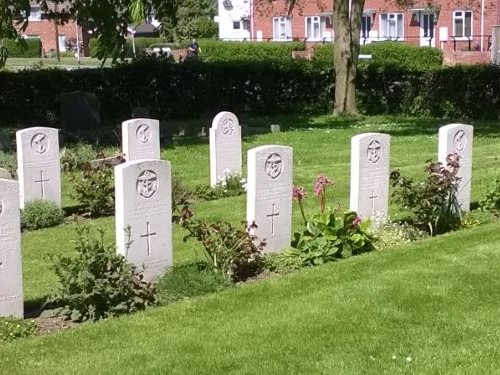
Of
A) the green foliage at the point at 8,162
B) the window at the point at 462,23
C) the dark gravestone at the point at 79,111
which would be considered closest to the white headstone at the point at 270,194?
the green foliage at the point at 8,162

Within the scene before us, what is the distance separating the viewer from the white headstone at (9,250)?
24.1 feet

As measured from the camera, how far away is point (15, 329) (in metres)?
7.20

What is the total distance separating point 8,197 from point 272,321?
2401 millimetres

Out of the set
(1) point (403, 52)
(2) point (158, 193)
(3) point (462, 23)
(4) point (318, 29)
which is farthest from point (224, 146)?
(4) point (318, 29)

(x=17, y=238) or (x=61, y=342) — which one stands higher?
(x=17, y=238)

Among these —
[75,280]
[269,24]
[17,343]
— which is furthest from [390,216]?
[269,24]

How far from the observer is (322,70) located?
28438mm

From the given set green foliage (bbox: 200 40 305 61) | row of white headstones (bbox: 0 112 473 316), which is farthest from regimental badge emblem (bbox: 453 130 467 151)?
green foliage (bbox: 200 40 305 61)

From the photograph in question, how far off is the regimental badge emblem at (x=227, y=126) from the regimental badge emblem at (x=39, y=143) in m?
2.80

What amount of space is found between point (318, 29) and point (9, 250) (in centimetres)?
5499

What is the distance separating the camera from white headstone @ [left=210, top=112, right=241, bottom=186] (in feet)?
45.8

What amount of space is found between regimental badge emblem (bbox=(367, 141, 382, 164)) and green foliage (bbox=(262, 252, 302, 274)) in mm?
1685

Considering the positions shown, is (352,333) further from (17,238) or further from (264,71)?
(264,71)

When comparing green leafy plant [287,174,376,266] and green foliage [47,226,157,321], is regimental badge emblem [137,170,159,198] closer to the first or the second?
green foliage [47,226,157,321]
